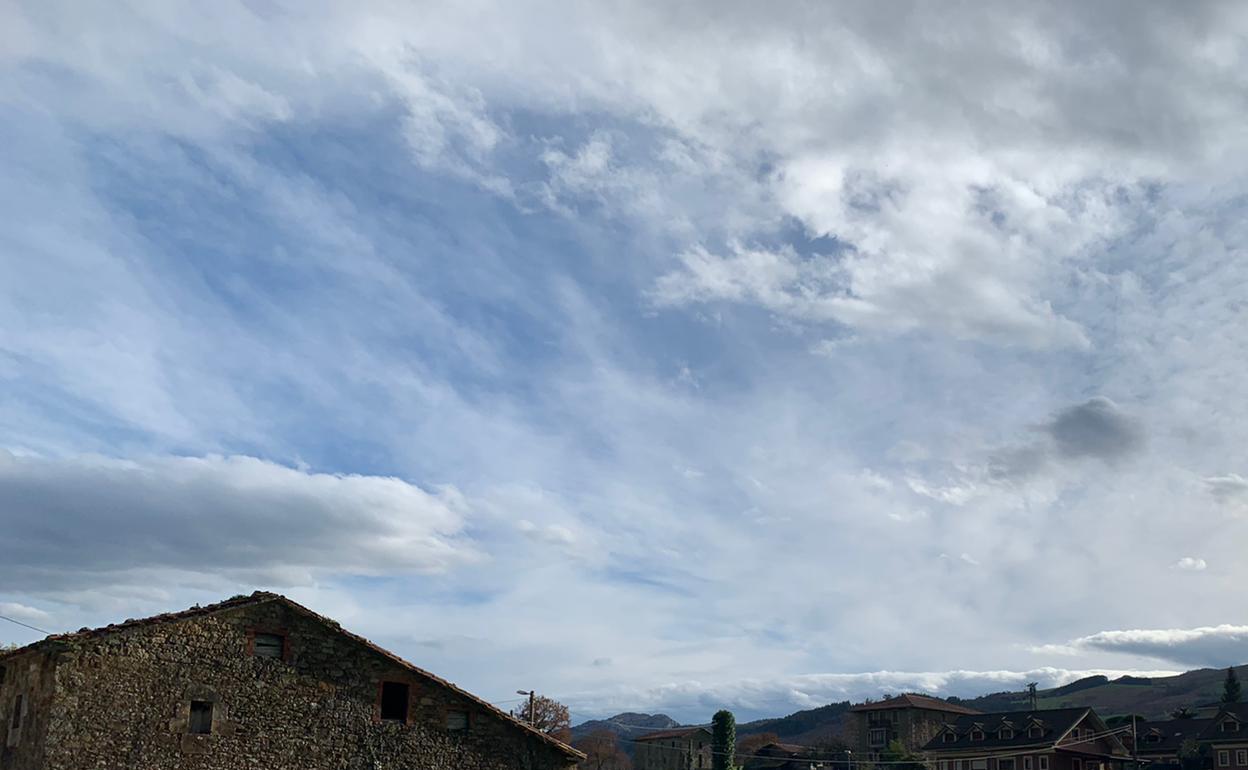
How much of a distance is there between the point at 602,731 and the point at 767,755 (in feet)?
91.4

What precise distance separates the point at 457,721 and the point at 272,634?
6.94m

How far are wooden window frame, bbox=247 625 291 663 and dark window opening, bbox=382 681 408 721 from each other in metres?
3.38

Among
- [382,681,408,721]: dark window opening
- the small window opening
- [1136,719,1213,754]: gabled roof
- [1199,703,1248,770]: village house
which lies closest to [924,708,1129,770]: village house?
[1199,703,1248,770]: village house

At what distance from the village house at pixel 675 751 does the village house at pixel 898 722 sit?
17882 mm

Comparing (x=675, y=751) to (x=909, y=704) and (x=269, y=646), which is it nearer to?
(x=909, y=704)

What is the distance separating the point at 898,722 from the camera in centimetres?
12144

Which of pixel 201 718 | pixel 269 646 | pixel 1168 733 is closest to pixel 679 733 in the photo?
pixel 1168 733

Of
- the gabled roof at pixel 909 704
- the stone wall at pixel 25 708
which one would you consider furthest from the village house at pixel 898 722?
the stone wall at pixel 25 708

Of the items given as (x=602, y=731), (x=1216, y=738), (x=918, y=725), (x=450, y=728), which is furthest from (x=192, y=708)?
(x=602, y=731)

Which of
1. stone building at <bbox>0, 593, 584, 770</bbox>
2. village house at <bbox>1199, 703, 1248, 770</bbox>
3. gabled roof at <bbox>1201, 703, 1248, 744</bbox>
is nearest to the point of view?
stone building at <bbox>0, 593, 584, 770</bbox>

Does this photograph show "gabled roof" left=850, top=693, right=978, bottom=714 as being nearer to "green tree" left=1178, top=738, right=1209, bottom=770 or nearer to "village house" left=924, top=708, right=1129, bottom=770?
Answer: "village house" left=924, top=708, right=1129, bottom=770

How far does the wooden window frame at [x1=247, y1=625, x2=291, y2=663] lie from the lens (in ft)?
108

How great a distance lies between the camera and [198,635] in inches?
1266

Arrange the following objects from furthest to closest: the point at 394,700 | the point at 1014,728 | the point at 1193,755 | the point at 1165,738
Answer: the point at 1165,738, the point at 1193,755, the point at 1014,728, the point at 394,700
